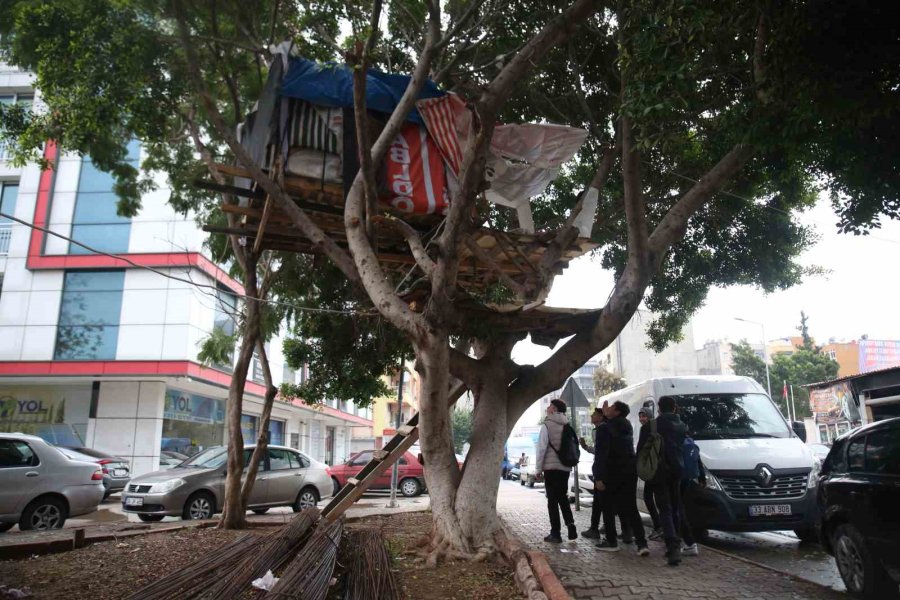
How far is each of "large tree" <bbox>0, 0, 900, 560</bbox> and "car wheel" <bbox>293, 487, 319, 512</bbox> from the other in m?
5.00

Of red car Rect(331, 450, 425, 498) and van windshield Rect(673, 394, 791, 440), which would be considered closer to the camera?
van windshield Rect(673, 394, 791, 440)

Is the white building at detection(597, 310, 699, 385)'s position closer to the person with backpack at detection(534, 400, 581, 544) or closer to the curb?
the curb

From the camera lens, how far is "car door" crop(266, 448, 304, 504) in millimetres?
12672

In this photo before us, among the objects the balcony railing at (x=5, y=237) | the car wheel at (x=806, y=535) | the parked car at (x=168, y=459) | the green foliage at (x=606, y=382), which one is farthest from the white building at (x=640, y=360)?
the car wheel at (x=806, y=535)

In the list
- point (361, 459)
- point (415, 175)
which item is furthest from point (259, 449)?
point (361, 459)

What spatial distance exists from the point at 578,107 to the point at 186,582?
8177mm

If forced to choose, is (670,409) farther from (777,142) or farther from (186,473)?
(186,473)

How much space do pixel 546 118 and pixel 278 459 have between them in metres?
8.91

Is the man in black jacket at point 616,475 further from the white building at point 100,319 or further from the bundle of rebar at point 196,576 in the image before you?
the white building at point 100,319

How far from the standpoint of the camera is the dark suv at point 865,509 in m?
5.07

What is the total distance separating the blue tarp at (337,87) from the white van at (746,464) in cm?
585

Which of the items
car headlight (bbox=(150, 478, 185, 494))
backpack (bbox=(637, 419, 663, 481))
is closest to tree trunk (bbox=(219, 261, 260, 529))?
car headlight (bbox=(150, 478, 185, 494))

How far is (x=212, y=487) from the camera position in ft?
37.4

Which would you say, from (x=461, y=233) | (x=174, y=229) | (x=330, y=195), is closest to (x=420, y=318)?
(x=461, y=233)
